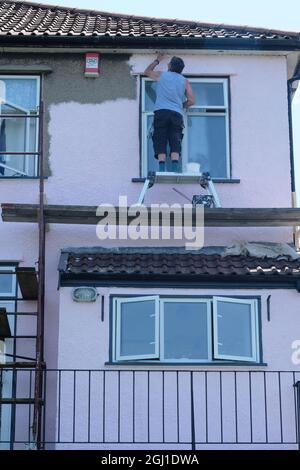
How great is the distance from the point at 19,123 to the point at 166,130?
2.30m

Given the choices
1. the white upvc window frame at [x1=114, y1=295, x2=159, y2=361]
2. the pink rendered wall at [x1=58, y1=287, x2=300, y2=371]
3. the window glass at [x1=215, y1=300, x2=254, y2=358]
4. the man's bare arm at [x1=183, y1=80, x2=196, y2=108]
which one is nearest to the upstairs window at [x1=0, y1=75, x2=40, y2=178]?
the man's bare arm at [x1=183, y1=80, x2=196, y2=108]

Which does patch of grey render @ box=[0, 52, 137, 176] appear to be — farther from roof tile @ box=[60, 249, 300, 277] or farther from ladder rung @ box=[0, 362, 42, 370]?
ladder rung @ box=[0, 362, 42, 370]

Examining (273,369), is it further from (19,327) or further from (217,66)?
(217,66)

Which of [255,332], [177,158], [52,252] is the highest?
[177,158]

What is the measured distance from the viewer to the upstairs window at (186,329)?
1680 cm

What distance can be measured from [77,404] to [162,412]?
1080 millimetres

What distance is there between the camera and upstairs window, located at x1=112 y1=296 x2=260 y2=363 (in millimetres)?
16797

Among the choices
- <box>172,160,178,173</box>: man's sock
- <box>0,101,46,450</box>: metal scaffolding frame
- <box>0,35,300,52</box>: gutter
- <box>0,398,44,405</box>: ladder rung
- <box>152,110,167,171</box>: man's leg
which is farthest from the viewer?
<box>0,35,300,52</box>: gutter

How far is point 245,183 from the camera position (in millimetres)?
18984

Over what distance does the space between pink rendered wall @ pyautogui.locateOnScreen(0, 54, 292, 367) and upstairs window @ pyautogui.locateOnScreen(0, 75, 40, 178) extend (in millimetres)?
349

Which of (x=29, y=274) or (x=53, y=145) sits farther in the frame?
(x=53, y=145)

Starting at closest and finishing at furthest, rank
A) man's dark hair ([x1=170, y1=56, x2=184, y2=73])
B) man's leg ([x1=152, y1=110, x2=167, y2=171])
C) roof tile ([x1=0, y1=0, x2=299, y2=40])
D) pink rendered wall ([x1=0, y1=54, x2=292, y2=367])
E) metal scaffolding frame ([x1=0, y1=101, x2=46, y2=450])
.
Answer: metal scaffolding frame ([x1=0, y1=101, x2=46, y2=450]) < pink rendered wall ([x1=0, y1=54, x2=292, y2=367]) < man's leg ([x1=152, y1=110, x2=167, y2=171]) < man's dark hair ([x1=170, y1=56, x2=184, y2=73]) < roof tile ([x1=0, y1=0, x2=299, y2=40])

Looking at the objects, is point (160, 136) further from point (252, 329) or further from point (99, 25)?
point (252, 329)

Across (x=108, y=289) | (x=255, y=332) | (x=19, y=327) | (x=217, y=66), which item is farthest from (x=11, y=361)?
(x=217, y=66)
